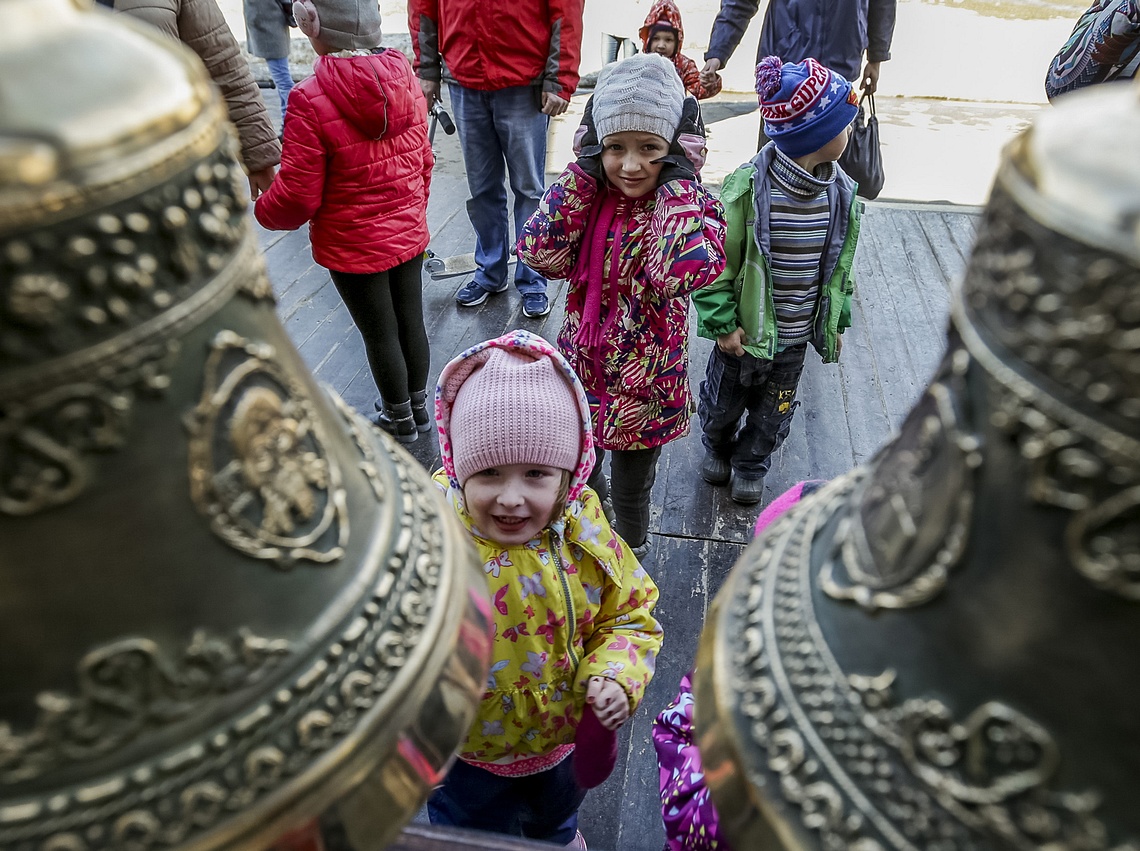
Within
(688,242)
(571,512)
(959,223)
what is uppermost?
(688,242)

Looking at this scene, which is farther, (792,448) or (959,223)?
(959,223)

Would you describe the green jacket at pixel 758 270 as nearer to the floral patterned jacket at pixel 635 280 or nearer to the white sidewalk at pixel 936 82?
the floral patterned jacket at pixel 635 280

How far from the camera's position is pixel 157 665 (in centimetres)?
32

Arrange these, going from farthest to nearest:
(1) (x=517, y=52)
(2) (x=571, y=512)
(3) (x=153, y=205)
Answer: (1) (x=517, y=52)
(2) (x=571, y=512)
(3) (x=153, y=205)

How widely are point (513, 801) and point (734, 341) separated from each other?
1.16 meters

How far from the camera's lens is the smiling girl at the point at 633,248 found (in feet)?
5.45

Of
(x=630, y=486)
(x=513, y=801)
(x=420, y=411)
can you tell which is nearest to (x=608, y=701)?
(x=513, y=801)

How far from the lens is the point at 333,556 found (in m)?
0.38

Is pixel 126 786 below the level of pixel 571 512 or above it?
above

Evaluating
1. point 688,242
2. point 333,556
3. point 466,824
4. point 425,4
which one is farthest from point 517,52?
point 333,556

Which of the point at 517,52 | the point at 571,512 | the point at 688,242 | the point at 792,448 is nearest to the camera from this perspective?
the point at 571,512

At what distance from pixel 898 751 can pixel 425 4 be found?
3.15 meters

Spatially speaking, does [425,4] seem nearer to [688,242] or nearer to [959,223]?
[688,242]

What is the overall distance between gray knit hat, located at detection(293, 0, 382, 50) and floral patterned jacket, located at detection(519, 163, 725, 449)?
62cm
